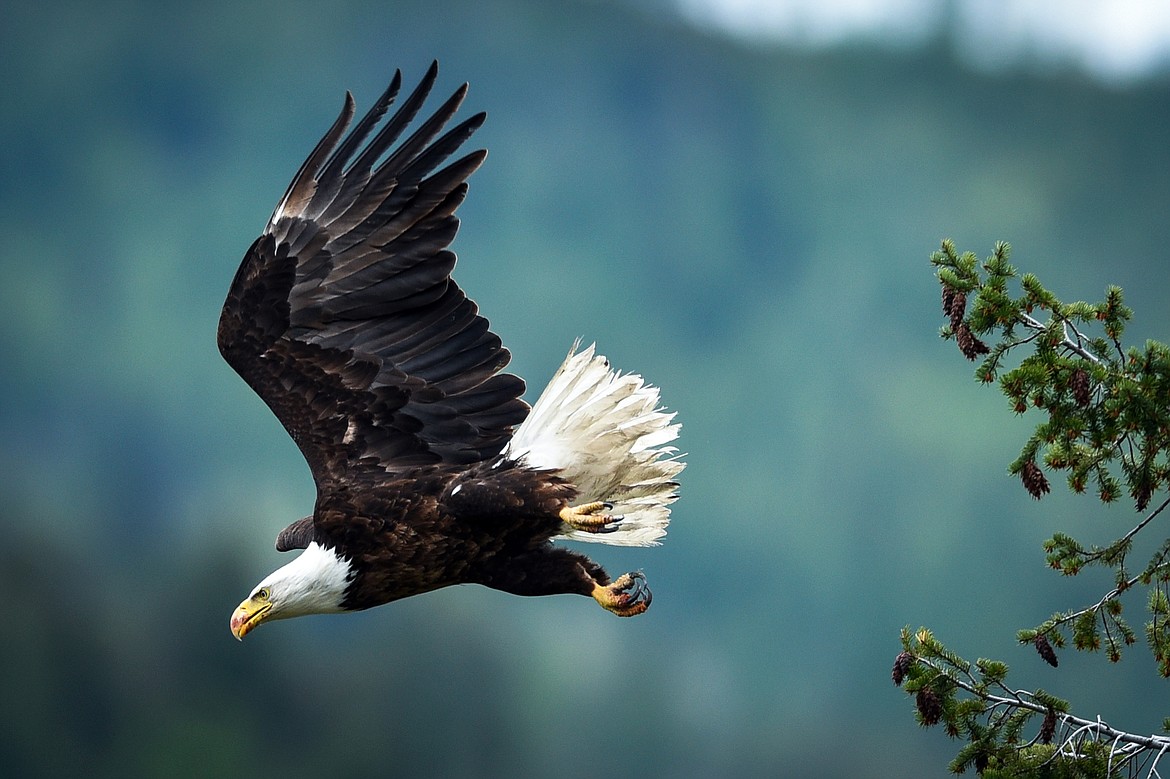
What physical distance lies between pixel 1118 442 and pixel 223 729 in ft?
87.5

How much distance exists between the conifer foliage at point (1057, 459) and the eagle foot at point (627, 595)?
3.38 feet

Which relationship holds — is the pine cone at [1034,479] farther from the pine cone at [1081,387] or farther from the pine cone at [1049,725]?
the pine cone at [1049,725]

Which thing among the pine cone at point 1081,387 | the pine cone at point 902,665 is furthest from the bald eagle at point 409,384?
the pine cone at point 1081,387

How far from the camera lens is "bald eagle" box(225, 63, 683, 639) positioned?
4777 mm

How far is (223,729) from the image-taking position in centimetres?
2833

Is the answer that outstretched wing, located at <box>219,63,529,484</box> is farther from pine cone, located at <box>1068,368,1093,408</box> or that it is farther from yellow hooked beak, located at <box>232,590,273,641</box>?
pine cone, located at <box>1068,368,1093,408</box>

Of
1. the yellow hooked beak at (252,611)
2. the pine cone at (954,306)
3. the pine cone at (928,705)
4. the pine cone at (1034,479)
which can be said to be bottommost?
the pine cone at (928,705)

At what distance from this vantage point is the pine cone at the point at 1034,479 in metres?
3.74

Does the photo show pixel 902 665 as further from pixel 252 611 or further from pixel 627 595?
pixel 252 611

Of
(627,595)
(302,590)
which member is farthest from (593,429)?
(302,590)

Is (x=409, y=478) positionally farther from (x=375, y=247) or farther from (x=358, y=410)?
(x=375, y=247)

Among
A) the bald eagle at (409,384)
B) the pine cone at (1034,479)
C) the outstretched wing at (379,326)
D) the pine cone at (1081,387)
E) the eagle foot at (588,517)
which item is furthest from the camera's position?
the outstretched wing at (379,326)

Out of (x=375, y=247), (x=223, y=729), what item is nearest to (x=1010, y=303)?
(x=375, y=247)

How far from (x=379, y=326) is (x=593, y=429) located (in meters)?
0.78
